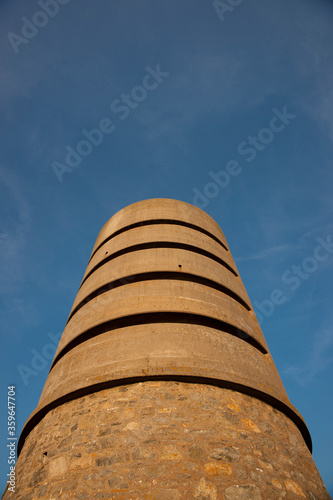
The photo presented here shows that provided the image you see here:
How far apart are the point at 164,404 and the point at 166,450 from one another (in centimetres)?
57

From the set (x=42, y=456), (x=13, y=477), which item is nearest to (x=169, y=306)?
(x=42, y=456)

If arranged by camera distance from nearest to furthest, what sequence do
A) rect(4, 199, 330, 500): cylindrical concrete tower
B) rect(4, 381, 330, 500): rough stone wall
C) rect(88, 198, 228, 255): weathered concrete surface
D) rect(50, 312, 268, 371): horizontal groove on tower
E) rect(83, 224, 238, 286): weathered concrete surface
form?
1. rect(4, 381, 330, 500): rough stone wall
2. rect(4, 199, 330, 500): cylindrical concrete tower
3. rect(50, 312, 268, 371): horizontal groove on tower
4. rect(83, 224, 238, 286): weathered concrete surface
5. rect(88, 198, 228, 255): weathered concrete surface

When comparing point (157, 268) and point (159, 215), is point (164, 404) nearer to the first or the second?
point (157, 268)

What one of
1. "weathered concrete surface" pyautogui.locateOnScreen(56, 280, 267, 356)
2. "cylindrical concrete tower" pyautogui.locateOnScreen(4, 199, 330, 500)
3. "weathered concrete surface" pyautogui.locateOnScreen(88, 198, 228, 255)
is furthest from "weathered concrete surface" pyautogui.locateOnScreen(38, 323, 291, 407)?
"weathered concrete surface" pyautogui.locateOnScreen(88, 198, 228, 255)

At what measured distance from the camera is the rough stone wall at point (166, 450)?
344 cm

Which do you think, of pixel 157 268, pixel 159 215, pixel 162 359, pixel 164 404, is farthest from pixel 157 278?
pixel 164 404

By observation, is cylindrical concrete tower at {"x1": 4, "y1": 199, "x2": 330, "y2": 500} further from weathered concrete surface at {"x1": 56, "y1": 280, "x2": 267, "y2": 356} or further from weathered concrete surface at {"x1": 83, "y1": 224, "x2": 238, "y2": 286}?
weathered concrete surface at {"x1": 83, "y1": 224, "x2": 238, "y2": 286}

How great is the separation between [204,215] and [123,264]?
3.49 metres

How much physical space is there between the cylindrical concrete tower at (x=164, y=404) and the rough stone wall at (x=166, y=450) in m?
0.01

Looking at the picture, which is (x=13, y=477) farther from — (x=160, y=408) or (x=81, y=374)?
(x=160, y=408)

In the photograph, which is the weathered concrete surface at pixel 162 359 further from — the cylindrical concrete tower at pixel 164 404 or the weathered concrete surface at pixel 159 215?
the weathered concrete surface at pixel 159 215

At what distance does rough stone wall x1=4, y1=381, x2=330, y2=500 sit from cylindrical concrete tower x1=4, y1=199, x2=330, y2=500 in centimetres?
1

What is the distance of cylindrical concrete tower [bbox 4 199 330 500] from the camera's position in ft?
11.6

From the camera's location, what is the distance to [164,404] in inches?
163
